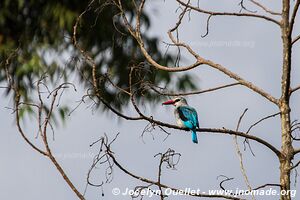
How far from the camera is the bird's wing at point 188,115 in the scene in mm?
7943

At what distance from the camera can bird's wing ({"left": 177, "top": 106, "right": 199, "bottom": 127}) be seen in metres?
7.94

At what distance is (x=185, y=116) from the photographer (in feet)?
26.2

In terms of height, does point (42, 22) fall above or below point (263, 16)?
above

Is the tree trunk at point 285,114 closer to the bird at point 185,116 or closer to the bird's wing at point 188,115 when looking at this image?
the bird at point 185,116

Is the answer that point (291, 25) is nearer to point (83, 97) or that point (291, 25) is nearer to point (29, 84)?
point (83, 97)

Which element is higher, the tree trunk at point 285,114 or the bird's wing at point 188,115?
the bird's wing at point 188,115

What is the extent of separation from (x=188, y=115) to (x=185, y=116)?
0.10ft

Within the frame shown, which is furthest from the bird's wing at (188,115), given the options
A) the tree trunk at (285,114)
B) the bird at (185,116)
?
the tree trunk at (285,114)

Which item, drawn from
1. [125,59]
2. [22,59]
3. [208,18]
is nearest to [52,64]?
[22,59]

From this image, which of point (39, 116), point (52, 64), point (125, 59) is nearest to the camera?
point (39, 116)

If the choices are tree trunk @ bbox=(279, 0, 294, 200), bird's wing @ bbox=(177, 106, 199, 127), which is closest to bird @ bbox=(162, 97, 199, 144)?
bird's wing @ bbox=(177, 106, 199, 127)

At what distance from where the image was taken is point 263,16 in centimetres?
527

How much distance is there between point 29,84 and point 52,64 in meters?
0.56

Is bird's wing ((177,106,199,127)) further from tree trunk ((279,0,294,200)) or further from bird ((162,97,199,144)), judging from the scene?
tree trunk ((279,0,294,200))
